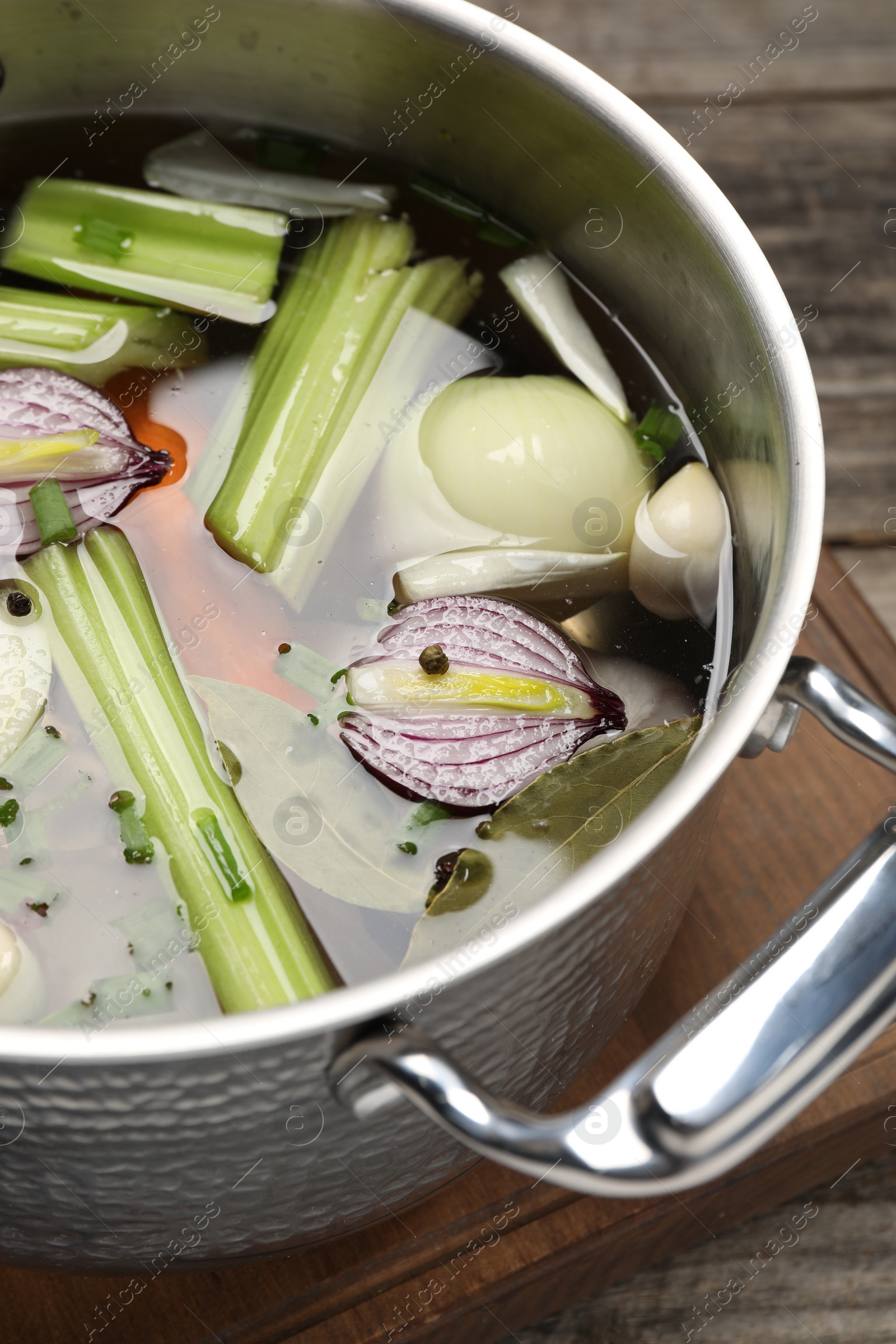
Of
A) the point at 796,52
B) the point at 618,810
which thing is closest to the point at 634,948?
the point at 618,810

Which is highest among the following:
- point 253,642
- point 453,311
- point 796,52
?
point 796,52

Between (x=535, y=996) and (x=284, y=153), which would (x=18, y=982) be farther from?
(x=284, y=153)

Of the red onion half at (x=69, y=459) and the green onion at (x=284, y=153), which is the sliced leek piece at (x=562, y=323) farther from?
the red onion half at (x=69, y=459)

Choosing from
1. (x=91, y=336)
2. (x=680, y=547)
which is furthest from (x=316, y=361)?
(x=680, y=547)

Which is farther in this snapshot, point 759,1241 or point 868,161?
point 868,161

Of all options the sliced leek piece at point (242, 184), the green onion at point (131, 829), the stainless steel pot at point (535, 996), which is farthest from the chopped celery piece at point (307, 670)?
the sliced leek piece at point (242, 184)

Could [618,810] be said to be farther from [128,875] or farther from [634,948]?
[128,875]
